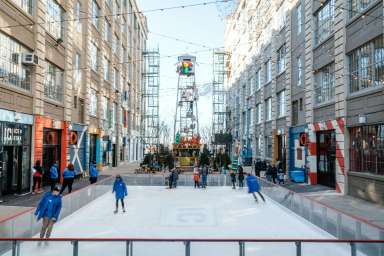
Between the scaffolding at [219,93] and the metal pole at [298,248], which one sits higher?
the scaffolding at [219,93]

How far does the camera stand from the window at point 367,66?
1672 cm

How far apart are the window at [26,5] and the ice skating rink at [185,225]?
10.2 metres

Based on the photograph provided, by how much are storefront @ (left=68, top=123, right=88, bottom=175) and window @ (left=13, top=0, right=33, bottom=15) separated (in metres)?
8.49

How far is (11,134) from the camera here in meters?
17.8

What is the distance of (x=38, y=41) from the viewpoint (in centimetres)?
2042

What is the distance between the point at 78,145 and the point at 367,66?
792 inches

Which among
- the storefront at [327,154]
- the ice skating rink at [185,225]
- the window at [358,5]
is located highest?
the window at [358,5]

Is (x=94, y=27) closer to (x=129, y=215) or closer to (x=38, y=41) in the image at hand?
(x=38, y=41)

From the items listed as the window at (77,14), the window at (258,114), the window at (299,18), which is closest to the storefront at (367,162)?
the window at (299,18)

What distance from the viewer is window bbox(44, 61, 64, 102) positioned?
A: 22766 millimetres

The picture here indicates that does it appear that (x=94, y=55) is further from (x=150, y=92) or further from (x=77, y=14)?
(x=150, y=92)

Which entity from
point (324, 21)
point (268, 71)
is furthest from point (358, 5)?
point (268, 71)

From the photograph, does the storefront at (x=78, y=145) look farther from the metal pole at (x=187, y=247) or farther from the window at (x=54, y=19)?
the metal pole at (x=187, y=247)

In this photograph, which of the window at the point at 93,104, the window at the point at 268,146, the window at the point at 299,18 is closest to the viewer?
the window at the point at 299,18
